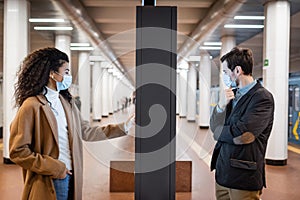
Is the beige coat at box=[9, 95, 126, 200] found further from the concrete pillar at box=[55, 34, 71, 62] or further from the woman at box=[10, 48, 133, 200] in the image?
the concrete pillar at box=[55, 34, 71, 62]

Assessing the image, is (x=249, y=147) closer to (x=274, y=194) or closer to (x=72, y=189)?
(x=72, y=189)

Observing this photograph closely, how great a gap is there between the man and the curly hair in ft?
2.93

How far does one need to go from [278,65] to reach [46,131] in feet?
15.8

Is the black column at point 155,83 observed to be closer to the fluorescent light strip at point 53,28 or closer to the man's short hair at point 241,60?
the man's short hair at point 241,60

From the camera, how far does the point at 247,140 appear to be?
1.57 m

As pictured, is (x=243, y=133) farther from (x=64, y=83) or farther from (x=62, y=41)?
(x=62, y=41)

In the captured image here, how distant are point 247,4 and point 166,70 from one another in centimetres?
493

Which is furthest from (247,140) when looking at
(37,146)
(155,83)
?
(37,146)

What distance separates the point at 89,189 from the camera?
3.87m

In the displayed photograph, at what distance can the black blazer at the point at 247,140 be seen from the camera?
1.56 m

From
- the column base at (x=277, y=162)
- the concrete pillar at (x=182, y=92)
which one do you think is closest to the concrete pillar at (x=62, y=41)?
the column base at (x=277, y=162)

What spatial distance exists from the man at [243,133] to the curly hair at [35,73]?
893 mm

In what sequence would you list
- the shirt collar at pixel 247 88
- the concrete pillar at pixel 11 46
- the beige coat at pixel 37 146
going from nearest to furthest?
the beige coat at pixel 37 146
the shirt collar at pixel 247 88
the concrete pillar at pixel 11 46

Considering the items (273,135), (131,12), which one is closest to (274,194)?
(273,135)
